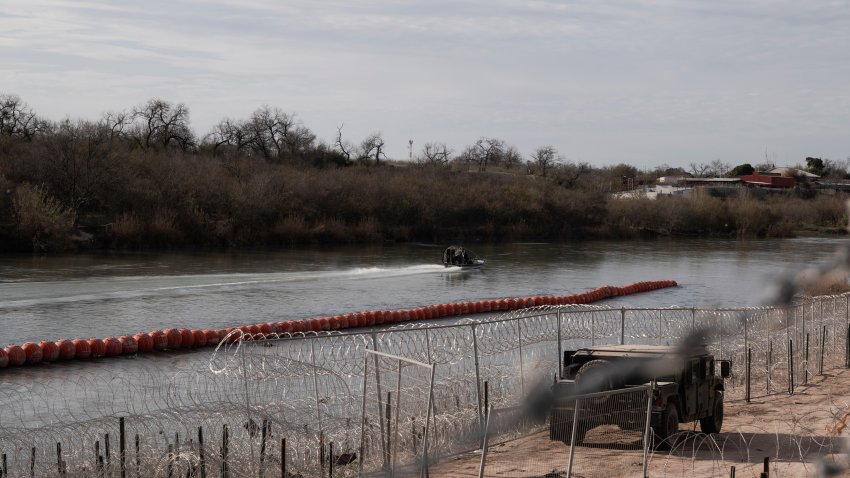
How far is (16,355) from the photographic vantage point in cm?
2634

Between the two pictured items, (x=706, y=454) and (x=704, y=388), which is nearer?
(x=706, y=454)

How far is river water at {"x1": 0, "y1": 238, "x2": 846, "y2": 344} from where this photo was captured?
36.4 m

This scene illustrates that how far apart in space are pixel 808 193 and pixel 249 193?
178 ft

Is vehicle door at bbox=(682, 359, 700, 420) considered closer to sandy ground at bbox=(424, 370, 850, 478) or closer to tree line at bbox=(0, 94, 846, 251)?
sandy ground at bbox=(424, 370, 850, 478)

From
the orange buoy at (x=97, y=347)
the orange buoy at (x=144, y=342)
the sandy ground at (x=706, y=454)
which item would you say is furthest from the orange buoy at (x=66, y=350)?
the sandy ground at (x=706, y=454)

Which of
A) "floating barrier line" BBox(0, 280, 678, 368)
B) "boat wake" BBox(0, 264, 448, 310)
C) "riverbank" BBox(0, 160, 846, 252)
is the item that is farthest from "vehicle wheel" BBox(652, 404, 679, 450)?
"riverbank" BBox(0, 160, 846, 252)

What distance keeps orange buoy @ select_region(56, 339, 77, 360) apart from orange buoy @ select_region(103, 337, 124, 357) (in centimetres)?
103

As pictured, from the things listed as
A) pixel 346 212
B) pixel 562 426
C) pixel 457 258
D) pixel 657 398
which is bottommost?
pixel 457 258

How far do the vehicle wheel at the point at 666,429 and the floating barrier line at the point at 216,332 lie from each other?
8234 mm

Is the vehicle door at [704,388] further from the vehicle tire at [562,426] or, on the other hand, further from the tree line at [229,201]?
the tree line at [229,201]

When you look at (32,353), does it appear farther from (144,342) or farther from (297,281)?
(297,281)

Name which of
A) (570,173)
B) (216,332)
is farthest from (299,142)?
(216,332)

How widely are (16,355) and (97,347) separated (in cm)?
261

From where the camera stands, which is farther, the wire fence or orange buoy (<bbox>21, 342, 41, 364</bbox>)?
orange buoy (<bbox>21, 342, 41, 364</bbox>)
